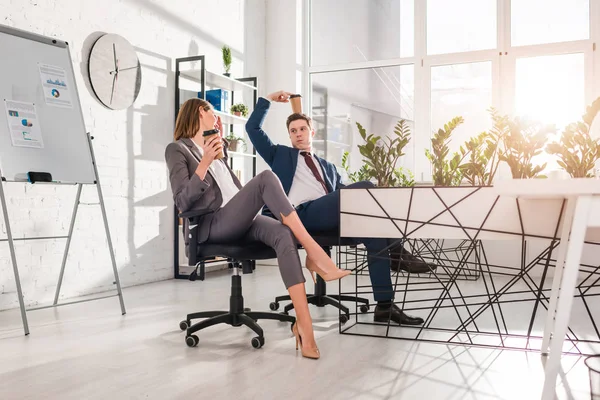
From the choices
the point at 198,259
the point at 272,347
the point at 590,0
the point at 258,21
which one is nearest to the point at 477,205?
the point at 272,347

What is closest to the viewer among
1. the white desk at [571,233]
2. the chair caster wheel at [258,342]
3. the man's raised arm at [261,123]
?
the white desk at [571,233]

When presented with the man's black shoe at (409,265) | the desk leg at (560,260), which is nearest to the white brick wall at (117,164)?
the man's black shoe at (409,265)

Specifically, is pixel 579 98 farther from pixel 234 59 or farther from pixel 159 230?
pixel 159 230

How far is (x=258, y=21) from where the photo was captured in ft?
18.0

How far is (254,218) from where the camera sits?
2.22 m

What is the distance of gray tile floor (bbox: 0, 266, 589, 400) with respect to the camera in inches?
62.9

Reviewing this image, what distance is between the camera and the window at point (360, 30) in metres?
5.26

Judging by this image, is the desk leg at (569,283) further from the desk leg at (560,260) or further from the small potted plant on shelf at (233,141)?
the small potted plant on shelf at (233,141)

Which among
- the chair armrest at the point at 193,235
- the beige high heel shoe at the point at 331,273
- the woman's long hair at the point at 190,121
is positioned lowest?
the beige high heel shoe at the point at 331,273

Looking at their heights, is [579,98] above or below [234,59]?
below

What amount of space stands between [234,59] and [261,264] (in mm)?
1976

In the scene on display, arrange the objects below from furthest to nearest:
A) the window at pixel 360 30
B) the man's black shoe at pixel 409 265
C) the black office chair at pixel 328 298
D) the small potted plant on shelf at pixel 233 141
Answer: the window at pixel 360 30 < the small potted plant on shelf at pixel 233 141 < the black office chair at pixel 328 298 < the man's black shoe at pixel 409 265

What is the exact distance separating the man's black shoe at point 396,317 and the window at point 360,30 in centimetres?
337

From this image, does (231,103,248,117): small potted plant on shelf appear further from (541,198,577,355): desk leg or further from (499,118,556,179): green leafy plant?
(541,198,577,355): desk leg
